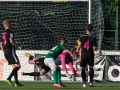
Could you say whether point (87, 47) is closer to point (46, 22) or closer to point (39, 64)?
point (39, 64)

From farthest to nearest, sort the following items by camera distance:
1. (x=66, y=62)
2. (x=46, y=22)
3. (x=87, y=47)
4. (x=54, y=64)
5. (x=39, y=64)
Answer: (x=46, y=22), (x=66, y=62), (x=39, y=64), (x=87, y=47), (x=54, y=64)

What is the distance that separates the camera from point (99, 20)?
22.2 m

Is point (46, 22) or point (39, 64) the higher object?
point (46, 22)

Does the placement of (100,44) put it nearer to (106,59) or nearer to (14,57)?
(106,59)

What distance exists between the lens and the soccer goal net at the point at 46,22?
22.6 metres

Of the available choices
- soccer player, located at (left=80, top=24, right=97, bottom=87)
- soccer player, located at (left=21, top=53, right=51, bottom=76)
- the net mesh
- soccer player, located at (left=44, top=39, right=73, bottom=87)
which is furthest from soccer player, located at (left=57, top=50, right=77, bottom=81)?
soccer player, located at (left=44, top=39, right=73, bottom=87)

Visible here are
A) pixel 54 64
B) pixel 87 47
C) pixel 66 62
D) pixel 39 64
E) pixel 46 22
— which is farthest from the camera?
pixel 46 22

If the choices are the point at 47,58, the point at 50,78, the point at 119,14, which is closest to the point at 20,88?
the point at 47,58

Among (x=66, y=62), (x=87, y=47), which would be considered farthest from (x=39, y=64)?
(x=87, y=47)

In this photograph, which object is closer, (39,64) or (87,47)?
(87,47)

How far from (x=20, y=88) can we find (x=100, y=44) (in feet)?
20.1

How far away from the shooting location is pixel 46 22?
2280cm

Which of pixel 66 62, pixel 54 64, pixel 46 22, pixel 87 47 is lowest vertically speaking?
pixel 66 62

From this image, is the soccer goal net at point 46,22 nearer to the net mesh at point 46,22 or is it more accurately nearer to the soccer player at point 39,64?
the net mesh at point 46,22
